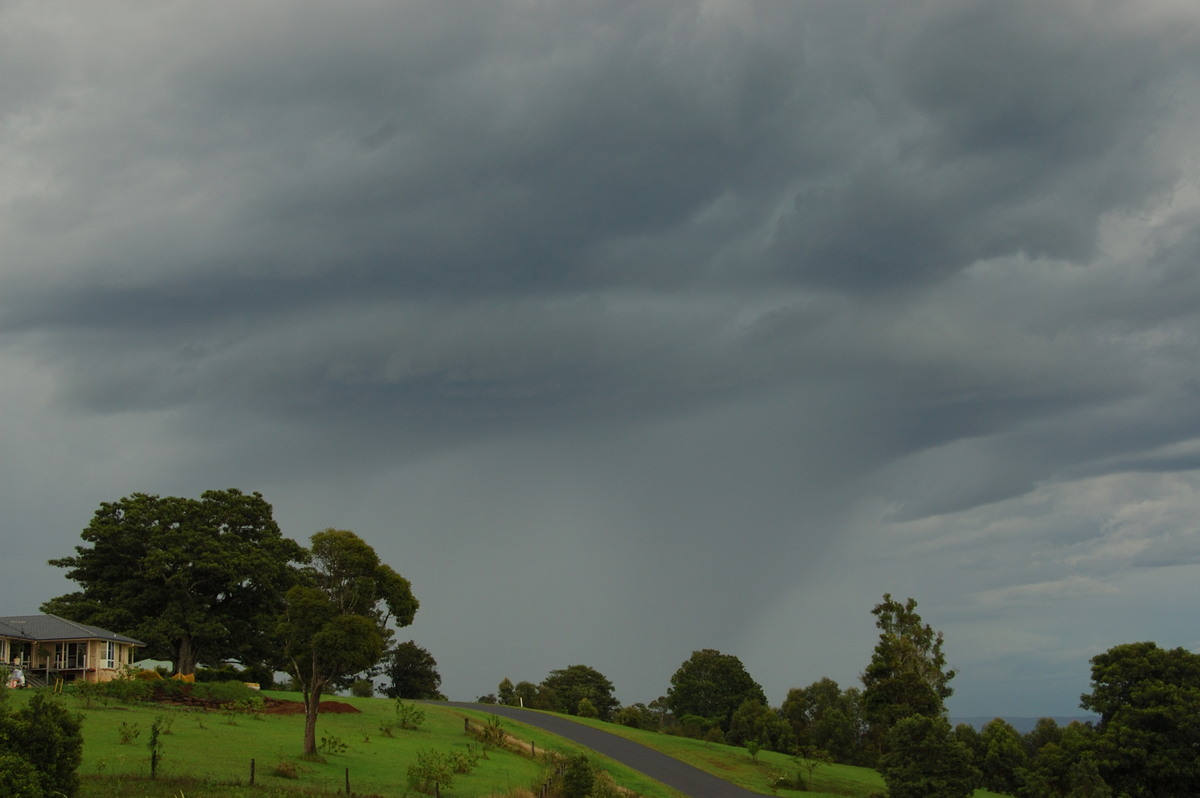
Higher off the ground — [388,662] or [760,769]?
[388,662]

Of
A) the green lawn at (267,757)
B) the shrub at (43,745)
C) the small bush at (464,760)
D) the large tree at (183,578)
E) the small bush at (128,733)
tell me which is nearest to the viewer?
the shrub at (43,745)

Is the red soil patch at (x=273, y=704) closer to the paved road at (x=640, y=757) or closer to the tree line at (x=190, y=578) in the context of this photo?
the tree line at (x=190, y=578)

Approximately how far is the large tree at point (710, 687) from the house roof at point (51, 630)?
66.3 metres

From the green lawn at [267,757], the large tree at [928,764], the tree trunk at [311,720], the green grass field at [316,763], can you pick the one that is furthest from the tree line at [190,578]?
the large tree at [928,764]

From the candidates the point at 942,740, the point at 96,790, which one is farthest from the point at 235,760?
the point at 942,740

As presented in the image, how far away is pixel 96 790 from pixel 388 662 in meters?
80.4

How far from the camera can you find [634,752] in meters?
63.9

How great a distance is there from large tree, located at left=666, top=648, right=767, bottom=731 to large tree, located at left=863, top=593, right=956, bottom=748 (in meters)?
38.3

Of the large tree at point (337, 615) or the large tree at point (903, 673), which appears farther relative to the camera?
the large tree at point (903, 673)

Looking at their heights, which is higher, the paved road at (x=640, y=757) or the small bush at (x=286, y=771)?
the small bush at (x=286, y=771)

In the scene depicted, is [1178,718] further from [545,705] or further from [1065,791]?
[545,705]

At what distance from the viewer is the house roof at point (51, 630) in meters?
63.2

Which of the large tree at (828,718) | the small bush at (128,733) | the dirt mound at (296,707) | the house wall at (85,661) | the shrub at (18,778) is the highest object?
the house wall at (85,661)

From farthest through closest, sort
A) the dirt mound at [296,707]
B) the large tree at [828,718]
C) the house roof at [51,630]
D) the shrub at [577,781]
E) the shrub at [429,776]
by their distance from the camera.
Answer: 1. the large tree at [828,718]
2. the house roof at [51,630]
3. the dirt mound at [296,707]
4. the shrub at [577,781]
5. the shrub at [429,776]
